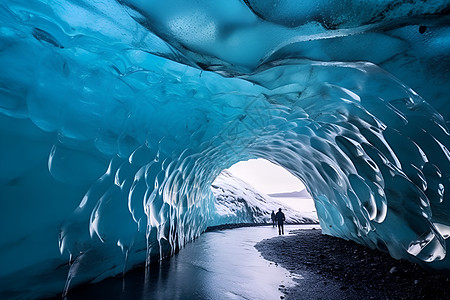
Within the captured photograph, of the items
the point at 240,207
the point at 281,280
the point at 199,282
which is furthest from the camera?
the point at 240,207

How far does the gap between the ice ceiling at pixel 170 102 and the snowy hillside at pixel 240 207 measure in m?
13.5

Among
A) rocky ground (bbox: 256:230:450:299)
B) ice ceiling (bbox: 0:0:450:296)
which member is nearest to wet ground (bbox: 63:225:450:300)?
rocky ground (bbox: 256:230:450:299)

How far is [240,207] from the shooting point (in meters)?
21.9

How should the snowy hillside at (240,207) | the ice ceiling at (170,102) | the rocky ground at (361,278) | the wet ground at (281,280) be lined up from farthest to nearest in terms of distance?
the snowy hillside at (240,207) → the wet ground at (281,280) → the rocky ground at (361,278) → the ice ceiling at (170,102)

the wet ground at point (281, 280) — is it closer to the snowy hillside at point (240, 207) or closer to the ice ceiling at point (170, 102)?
the ice ceiling at point (170, 102)

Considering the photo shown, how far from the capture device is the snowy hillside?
65.2 feet

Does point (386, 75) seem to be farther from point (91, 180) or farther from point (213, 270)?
point (213, 270)

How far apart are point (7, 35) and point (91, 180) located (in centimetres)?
193

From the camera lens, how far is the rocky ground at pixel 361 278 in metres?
3.46

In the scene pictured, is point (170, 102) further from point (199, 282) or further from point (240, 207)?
point (240, 207)

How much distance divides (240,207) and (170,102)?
18.2 meters

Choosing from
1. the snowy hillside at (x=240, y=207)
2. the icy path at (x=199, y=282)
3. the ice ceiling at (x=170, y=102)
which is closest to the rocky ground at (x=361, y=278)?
the ice ceiling at (x=170, y=102)

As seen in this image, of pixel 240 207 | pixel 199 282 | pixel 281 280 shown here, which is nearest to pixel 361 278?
pixel 281 280

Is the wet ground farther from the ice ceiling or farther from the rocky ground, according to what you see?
the ice ceiling
